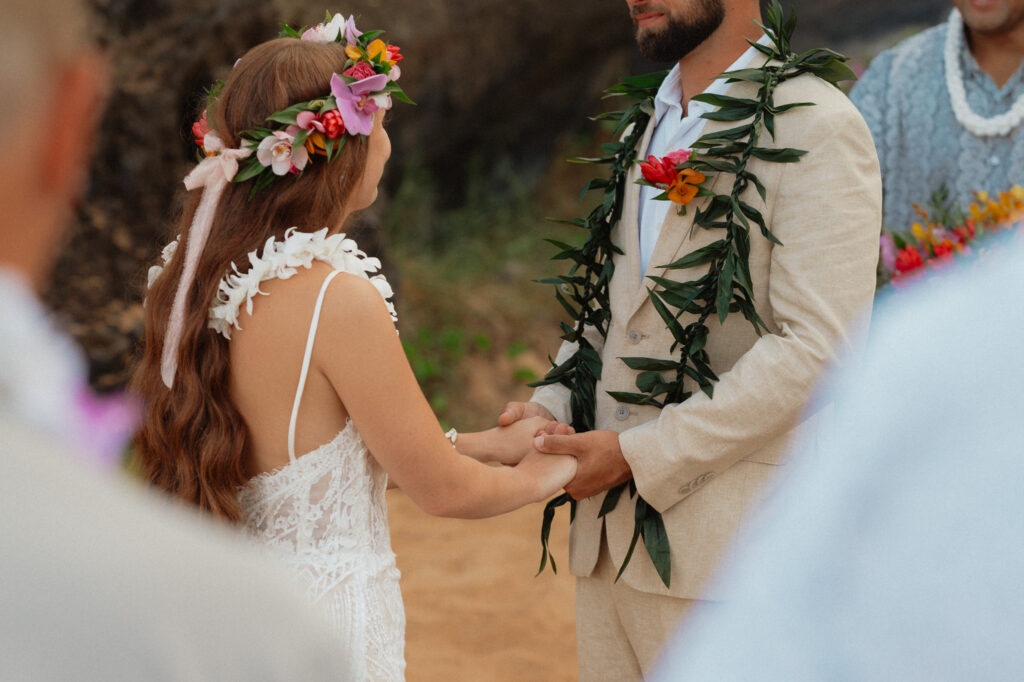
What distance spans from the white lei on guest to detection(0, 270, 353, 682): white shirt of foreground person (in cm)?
126

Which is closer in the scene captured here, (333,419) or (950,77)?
(333,419)

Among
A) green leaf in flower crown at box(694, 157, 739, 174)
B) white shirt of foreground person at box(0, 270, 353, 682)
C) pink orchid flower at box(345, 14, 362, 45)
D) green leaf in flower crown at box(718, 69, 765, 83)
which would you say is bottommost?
green leaf in flower crown at box(694, 157, 739, 174)

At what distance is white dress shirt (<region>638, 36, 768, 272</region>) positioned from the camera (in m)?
2.35

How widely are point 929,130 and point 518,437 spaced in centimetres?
236

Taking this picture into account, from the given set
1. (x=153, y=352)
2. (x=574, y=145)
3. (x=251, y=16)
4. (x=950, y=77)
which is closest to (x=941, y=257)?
(x=950, y=77)

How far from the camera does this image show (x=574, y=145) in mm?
10180

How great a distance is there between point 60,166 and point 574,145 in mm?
9839

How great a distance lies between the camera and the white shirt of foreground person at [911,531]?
619 millimetres

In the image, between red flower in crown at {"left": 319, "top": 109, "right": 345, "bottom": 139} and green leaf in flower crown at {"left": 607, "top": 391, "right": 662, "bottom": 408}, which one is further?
green leaf in flower crown at {"left": 607, "top": 391, "right": 662, "bottom": 408}

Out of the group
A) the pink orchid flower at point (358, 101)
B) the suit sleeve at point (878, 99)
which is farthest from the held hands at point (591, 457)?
the suit sleeve at point (878, 99)

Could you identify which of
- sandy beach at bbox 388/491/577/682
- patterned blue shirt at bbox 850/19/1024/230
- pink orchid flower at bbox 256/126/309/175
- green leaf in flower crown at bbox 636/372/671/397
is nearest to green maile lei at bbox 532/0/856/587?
green leaf in flower crown at bbox 636/372/671/397

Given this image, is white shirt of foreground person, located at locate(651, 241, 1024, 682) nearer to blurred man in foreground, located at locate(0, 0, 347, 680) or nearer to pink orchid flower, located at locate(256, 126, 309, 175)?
blurred man in foreground, located at locate(0, 0, 347, 680)

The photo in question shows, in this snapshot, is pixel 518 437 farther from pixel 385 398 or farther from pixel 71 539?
pixel 71 539

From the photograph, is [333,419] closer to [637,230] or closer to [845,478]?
[637,230]
